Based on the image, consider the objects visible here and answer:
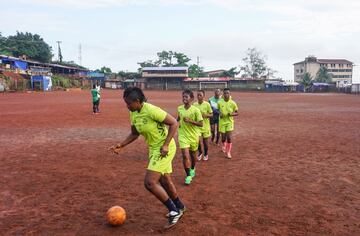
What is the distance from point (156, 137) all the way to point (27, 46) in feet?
257

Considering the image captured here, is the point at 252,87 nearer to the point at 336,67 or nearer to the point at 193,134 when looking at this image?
the point at 336,67

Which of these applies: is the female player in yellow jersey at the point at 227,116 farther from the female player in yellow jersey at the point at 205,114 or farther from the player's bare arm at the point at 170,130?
the player's bare arm at the point at 170,130

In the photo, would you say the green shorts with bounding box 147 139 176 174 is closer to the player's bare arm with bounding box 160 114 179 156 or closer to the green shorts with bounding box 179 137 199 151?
the player's bare arm with bounding box 160 114 179 156

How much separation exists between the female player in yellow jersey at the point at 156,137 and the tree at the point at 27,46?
74.7 metres

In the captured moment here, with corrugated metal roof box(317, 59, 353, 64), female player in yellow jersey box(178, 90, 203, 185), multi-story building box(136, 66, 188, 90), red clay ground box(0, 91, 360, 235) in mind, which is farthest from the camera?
corrugated metal roof box(317, 59, 353, 64)

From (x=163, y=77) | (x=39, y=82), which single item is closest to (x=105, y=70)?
(x=163, y=77)

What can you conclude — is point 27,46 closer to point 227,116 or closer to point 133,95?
point 227,116

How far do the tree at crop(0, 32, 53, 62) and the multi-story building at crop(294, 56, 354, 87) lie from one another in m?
76.0

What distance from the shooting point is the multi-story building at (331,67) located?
107688 millimetres

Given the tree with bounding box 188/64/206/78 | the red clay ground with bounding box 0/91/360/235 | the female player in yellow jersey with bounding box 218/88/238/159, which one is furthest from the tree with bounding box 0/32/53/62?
the female player in yellow jersey with bounding box 218/88/238/159

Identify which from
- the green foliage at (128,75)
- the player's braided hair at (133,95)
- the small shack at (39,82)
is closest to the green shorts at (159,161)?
the player's braided hair at (133,95)

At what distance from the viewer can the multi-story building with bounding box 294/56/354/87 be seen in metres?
108

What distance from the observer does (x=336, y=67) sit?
364ft

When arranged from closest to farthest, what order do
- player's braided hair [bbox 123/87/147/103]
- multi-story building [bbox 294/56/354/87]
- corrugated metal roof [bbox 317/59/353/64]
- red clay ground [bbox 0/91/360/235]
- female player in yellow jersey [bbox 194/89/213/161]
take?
player's braided hair [bbox 123/87/147/103] < red clay ground [bbox 0/91/360/235] < female player in yellow jersey [bbox 194/89/213/161] < multi-story building [bbox 294/56/354/87] < corrugated metal roof [bbox 317/59/353/64]
